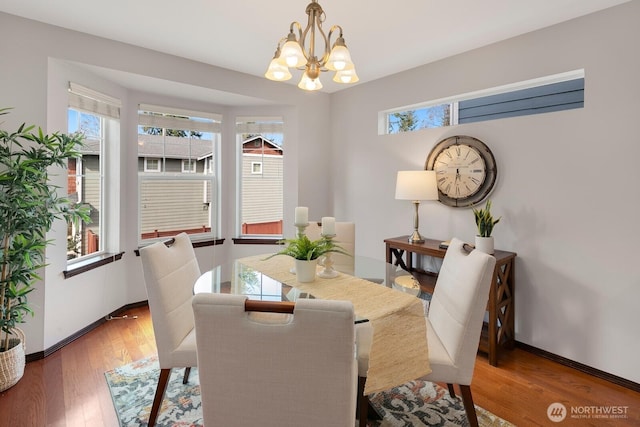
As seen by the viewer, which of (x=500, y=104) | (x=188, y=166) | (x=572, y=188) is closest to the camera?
(x=572, y=188)

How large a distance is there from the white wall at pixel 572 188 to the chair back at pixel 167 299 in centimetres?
237

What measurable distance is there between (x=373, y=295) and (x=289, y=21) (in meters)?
2.04

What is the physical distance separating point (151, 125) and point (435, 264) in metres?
3.26

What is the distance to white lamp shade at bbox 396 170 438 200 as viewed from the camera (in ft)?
9.72

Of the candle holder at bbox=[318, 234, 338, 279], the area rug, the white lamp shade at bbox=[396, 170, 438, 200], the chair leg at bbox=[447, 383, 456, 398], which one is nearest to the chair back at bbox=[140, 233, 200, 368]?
the area rug

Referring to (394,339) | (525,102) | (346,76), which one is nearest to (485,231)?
(525,102)

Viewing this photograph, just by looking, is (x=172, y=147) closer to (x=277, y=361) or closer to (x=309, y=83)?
(x=309, y=83)

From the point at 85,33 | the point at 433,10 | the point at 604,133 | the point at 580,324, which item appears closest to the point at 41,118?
the point at 85,33

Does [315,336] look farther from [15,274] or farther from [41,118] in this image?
[41,118]

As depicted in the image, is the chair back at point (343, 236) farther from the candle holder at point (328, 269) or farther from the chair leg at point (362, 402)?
the chair leg at point (362, 402)

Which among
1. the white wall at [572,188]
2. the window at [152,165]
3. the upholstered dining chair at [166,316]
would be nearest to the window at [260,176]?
the window at [152,165]

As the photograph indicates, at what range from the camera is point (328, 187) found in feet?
14.3

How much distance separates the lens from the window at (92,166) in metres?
2.82

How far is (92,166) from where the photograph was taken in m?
3.11
